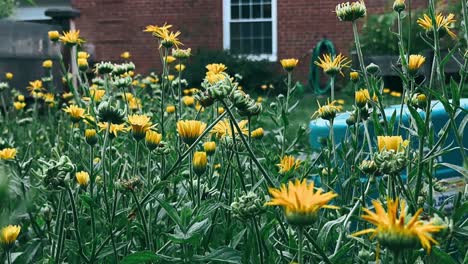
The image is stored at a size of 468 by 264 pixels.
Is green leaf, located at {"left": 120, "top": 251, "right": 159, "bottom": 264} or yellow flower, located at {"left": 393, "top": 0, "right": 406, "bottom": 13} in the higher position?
yellow flower, located at {"left": 393, "top": 0, "right": 406, "bottom": 13}

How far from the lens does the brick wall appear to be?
36.5 ft

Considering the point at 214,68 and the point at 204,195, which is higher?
the point at 214,68

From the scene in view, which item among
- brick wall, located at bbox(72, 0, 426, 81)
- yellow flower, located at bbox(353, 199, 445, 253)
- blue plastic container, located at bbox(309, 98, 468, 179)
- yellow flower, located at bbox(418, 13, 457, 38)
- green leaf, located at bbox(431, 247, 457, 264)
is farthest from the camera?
brick wall, located at bbox(72, 0, 426, 81)

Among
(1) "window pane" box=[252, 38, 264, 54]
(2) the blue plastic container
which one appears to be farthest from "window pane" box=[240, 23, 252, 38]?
(2) the blue plastic container

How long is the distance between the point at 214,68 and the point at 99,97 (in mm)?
605

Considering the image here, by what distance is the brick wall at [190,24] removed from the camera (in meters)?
11.1

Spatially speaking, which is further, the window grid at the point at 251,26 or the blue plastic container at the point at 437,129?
the window grid at the point at 251,26

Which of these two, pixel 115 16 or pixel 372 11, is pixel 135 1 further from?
pixel 372 11

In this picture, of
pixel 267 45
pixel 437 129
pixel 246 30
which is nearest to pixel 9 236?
pixel 437 129

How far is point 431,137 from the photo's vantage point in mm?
1228

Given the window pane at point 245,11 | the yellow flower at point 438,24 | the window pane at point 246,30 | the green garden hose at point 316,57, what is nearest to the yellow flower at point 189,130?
the yellow flower at point 438,24

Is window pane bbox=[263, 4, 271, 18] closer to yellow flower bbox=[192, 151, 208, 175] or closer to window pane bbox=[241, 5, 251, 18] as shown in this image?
window pane bbox=[241, 5, 251, 18]

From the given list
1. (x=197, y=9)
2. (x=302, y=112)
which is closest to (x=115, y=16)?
(x=197, y=9)

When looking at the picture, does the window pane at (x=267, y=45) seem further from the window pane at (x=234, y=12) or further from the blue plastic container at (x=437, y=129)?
the blue plastic container at (x=437, y=129)
